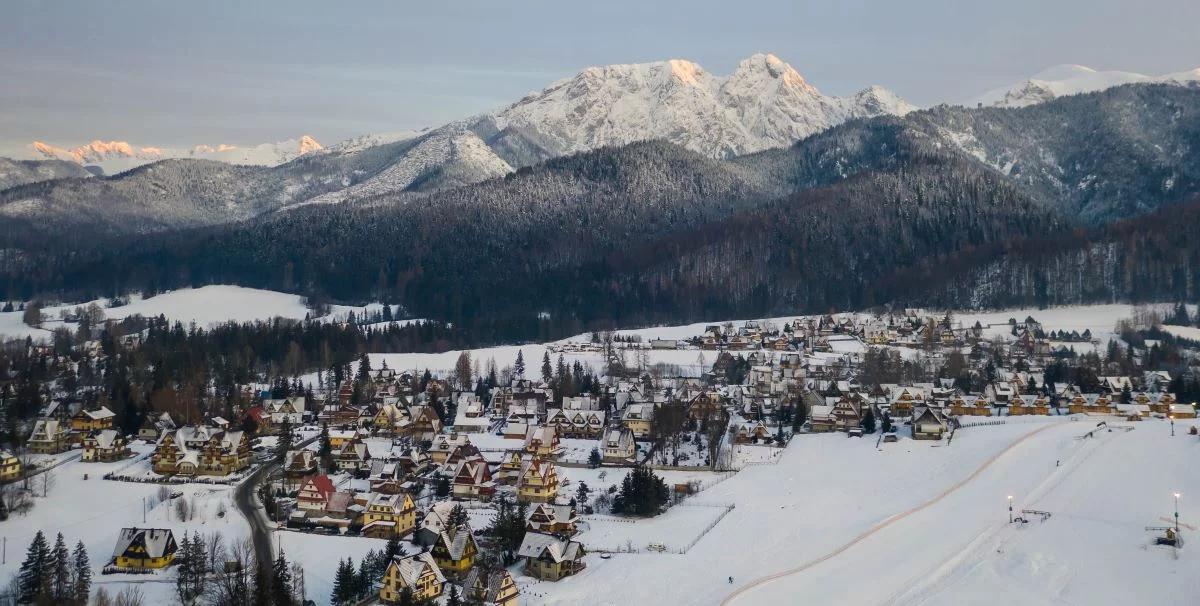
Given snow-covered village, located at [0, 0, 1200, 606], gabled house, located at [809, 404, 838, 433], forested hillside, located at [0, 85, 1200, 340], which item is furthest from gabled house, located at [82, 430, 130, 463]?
forested hillside, located at [0, 85, 1200, 340]

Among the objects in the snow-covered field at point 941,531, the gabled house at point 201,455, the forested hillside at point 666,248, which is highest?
the forested hillside at point 666,248

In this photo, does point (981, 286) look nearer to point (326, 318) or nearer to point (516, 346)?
point (516, 346)

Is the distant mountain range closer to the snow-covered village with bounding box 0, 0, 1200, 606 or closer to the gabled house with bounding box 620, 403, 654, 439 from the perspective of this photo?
the snow-covered village with bounding box 0, 0, 1200, 606

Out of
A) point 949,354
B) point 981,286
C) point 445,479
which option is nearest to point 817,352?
point 949,354

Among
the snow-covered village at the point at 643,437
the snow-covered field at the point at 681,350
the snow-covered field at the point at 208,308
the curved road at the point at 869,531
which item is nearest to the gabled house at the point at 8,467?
the snow-covered village at the point at 643,437

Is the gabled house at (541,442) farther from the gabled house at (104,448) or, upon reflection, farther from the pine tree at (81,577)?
the pine tree at (81,577)
